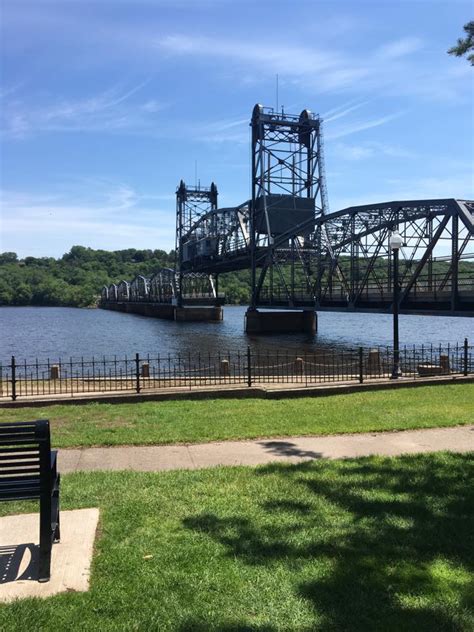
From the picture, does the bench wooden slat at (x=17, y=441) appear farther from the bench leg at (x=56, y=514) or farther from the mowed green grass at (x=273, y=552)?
the mowed green grass at (x=273, y=552)

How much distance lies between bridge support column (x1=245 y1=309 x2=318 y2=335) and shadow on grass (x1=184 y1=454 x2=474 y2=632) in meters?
62.2

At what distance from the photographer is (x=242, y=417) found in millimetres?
11883

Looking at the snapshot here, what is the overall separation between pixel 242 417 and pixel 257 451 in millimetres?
2736

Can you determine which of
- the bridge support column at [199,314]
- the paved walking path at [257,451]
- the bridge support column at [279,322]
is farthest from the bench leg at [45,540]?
the bridge support column at [199,314]

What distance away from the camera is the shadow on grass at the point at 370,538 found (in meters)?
4.06

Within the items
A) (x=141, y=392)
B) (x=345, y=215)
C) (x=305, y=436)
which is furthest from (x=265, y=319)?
(x=305, y=436)

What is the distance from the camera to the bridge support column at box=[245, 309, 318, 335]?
70.1 metres

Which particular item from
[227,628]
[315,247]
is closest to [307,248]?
[315,247]

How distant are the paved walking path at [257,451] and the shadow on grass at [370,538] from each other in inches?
39.9

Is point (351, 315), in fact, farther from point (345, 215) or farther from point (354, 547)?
point (354, 547)

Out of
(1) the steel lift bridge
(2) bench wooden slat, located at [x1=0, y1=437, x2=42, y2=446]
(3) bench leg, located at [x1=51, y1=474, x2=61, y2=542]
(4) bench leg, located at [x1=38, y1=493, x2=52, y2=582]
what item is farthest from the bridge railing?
(4) bench leg, located at [x1=38, y1=493, x2=52, y2=582]

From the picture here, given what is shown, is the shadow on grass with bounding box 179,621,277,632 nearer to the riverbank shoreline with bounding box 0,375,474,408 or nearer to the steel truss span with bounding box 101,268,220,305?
the riverbank shoreline with bounding box 0,375,474,408

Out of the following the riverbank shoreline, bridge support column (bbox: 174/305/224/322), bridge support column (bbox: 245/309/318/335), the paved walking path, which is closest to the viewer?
the paved walking path

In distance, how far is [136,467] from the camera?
8.36 metres
